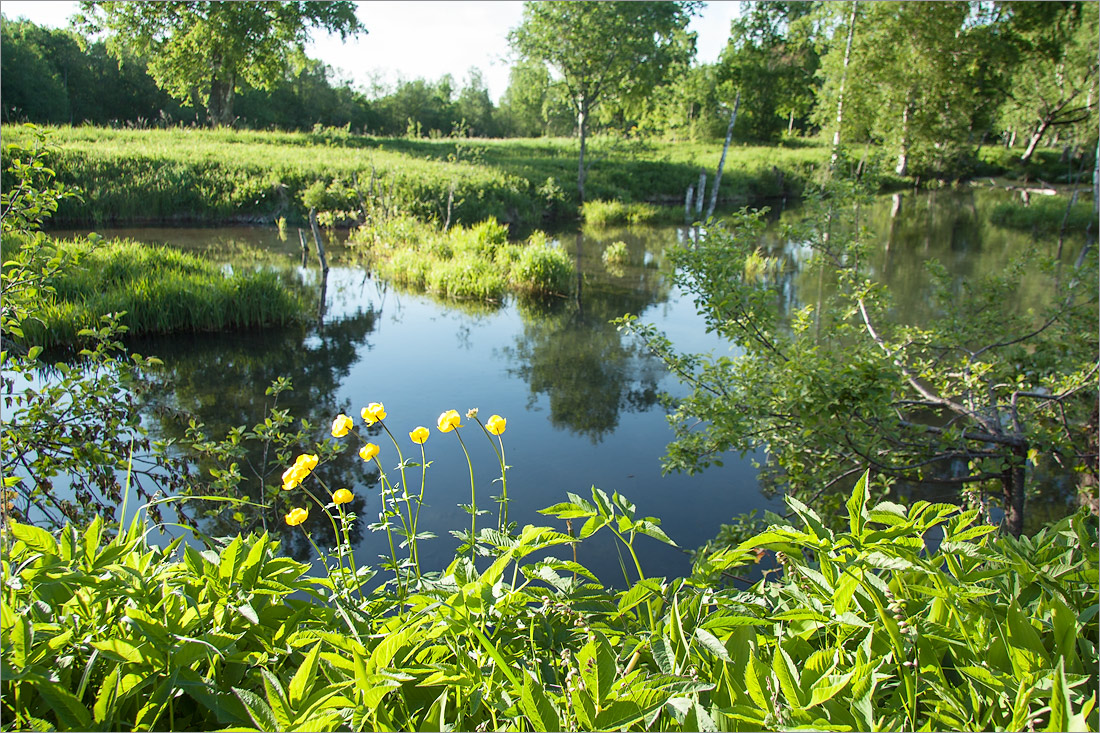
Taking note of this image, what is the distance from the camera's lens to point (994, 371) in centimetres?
457

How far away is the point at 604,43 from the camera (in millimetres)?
21531

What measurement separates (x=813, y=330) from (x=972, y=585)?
848 centimetres

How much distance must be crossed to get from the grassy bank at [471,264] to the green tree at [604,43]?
10316mm

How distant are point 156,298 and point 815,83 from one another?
4104 centimetres

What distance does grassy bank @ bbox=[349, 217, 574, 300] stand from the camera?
38.3ft

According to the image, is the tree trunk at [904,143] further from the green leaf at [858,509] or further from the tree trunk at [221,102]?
the green leaf at [858,509]

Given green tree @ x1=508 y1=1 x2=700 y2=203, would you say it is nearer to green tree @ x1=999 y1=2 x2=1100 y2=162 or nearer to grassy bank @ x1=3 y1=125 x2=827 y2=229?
grassy bank @ x1=3 y1=125 x2=827 y2=229

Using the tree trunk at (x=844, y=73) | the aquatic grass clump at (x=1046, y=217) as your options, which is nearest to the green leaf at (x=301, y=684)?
the aquatic grass clump at (x=1046, y=217)

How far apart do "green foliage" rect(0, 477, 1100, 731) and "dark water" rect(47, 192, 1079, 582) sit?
2.59 metres

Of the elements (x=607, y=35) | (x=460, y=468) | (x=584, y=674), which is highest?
(x=607, y=35)

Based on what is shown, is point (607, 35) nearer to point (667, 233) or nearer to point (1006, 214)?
point (667, 233)

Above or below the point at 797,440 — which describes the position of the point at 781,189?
above

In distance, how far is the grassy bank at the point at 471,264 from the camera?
1168cm

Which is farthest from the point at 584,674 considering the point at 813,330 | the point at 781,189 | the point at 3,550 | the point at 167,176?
the point at 781,189
